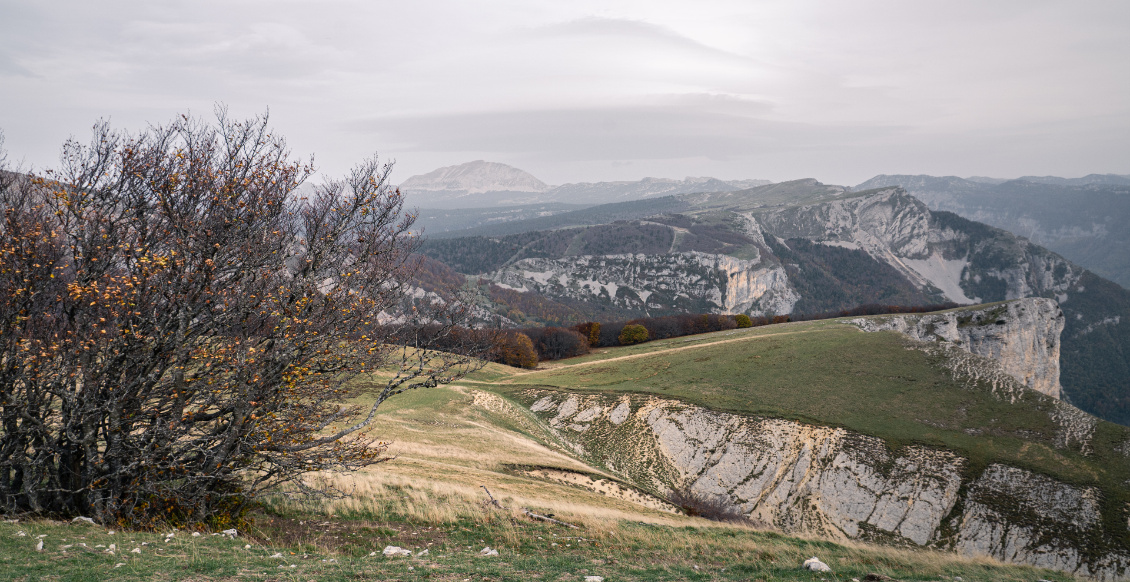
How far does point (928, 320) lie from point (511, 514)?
424 feet

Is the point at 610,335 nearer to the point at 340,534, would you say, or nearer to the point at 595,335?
the point at 595,335

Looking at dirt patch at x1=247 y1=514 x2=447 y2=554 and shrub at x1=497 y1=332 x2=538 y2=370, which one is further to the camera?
shrub at x1=497 y1=332 x2=538 y2=370

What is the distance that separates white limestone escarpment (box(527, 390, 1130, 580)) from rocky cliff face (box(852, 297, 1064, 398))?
72092 mm

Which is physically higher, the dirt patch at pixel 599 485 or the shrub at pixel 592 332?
the dirt patch at pixel 599 485

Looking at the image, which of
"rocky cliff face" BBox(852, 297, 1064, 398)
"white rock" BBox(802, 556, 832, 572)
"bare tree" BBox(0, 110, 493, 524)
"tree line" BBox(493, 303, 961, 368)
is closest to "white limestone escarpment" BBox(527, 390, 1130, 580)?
"white rock" BBox(802, 556, 832, 572)

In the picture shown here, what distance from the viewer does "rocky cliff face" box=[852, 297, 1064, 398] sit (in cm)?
11562

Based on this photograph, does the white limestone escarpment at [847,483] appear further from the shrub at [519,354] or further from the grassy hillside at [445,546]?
the shrub at [519,354]

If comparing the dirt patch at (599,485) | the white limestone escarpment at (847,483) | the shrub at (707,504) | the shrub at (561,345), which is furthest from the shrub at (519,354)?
the dirt patch at (599,485)

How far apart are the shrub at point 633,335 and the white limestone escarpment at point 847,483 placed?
74.0m

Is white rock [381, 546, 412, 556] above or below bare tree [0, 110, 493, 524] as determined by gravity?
below

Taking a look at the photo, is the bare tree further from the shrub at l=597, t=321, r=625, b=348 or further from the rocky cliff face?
the shrub at l=597, t=321, r=625, b=348

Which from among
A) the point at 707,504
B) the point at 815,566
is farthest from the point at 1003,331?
the point at 815,566

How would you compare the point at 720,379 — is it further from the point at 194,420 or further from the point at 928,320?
the point at 928,320

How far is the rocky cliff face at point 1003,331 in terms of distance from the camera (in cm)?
11562
